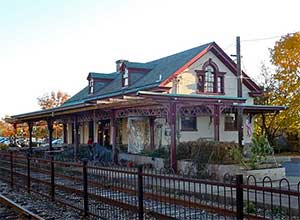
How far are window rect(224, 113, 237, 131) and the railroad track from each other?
55.1ft

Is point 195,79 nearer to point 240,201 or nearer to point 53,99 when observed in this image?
point 240,201

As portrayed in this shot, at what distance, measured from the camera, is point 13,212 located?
9.68 m

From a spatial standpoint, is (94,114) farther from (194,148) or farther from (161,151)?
(194,148)

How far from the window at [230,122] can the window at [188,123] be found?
2449 mm

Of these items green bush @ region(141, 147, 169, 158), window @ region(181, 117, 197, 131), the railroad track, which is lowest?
the railroad track

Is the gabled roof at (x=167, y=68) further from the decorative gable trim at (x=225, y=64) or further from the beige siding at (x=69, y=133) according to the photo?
the beige siding at (x=69, y=133)

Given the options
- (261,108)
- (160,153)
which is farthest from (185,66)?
(160,153)

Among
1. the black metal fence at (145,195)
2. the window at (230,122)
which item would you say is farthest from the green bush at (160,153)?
the black metal fence at (145,195)

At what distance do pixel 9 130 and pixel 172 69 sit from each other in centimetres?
3543

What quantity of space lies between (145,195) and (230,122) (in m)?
18.8

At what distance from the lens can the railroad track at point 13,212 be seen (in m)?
8.65

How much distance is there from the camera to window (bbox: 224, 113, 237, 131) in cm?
2512

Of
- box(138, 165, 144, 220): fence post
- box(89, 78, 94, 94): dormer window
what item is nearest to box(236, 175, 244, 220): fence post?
box(138, 165, 144, 220): fence post

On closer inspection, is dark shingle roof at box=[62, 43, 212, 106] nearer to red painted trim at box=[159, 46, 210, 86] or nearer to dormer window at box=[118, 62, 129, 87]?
red painted trim at box=[159, 46, 210, 86]
